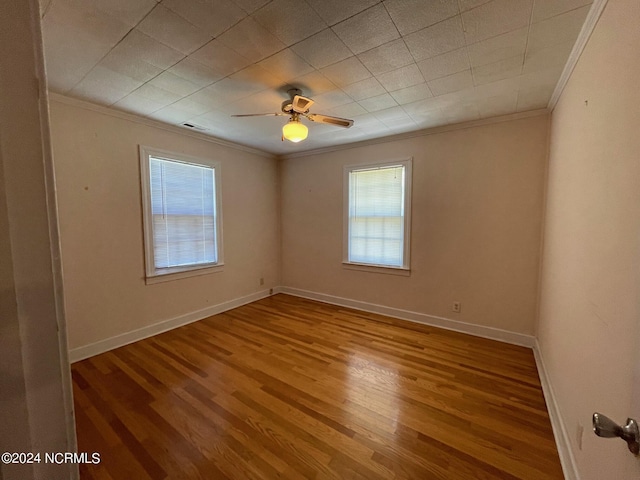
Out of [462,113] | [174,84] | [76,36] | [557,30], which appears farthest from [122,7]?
[462,113]

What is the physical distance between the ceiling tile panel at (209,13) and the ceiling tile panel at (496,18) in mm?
1303

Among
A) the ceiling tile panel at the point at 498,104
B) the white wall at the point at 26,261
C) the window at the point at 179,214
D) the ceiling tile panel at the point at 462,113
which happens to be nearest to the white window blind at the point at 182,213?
the window at the point at 179,214

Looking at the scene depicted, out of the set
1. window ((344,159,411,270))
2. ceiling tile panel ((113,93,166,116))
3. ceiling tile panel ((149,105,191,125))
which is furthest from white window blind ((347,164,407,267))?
ceiling tile panel ((113,93,166,116))

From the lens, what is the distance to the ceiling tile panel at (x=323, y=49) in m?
1.70

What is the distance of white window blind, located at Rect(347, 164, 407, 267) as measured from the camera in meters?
3.71

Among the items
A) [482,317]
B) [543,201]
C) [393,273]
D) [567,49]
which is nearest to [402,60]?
[567,49]

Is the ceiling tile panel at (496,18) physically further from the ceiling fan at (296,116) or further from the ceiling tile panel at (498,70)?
the ceiling fan at (296,116)

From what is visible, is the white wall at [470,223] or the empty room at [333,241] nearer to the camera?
the empty room at [333,241]

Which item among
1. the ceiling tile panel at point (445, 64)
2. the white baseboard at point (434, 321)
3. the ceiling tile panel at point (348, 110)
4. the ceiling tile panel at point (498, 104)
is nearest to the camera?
the ceiling tile panel at point (445, 64)

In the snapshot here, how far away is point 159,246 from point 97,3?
8.03 feet

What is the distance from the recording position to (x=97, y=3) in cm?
143

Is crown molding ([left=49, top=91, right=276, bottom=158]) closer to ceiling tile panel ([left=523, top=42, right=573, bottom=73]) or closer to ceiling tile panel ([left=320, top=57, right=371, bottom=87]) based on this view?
ceiling tile panel ([left=320, top=57, right=371, bottom=87])

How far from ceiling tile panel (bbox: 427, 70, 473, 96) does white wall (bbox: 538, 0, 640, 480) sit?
0.67 meters

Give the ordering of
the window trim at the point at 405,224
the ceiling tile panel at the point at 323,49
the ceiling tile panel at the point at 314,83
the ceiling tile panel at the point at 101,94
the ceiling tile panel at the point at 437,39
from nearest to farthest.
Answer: the ceiling tile panel at the point at 437,39 < the ceiling tile panel at the point at 323,49 < the ceiling tile panel at the point at 314,83 < the ceiling tile panel at the point at 101,94 < the window trim at the point at 405,224
